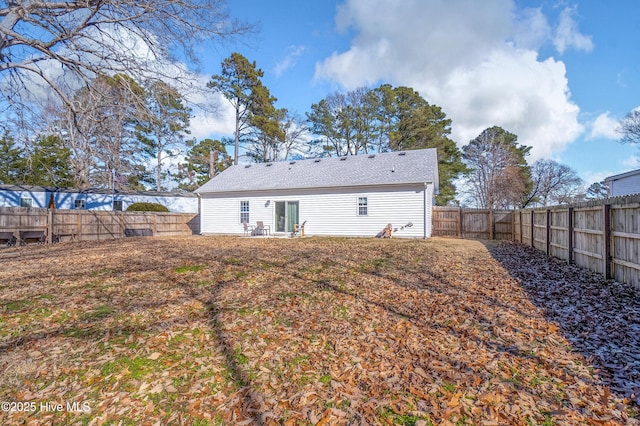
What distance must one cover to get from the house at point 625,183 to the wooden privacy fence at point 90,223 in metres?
24.6

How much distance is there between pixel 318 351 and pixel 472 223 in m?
16.0

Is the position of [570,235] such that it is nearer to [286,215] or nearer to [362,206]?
[362,206]

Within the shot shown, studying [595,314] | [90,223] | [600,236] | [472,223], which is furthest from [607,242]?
[90,223]

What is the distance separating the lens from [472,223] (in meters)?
17.0

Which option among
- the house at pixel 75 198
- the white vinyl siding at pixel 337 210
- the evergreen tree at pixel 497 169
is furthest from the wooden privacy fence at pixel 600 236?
the house at pixel 75 198

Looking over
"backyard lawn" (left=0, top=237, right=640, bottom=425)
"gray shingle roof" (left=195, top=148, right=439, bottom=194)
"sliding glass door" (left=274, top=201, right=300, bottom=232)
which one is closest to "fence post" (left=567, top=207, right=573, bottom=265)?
"backyard lawn" (left=0, top=237, right=640, bottom=425)

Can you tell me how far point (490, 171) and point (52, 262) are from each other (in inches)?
1334

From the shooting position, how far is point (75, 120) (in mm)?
8617

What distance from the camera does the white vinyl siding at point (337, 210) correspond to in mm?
15406

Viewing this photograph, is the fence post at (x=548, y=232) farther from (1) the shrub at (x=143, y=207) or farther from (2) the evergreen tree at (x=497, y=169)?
(1) the shrub at (x=143, y=207)

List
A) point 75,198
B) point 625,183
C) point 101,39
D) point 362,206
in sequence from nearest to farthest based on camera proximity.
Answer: point 101,39
point 625,183
point 362,206
point 75,198

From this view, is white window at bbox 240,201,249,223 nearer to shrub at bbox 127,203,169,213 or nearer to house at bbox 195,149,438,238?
house at bbox 195,149,438,238

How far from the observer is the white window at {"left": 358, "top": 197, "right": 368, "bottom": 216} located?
16297 millimetres

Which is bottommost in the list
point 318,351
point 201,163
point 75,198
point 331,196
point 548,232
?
point 318,351
